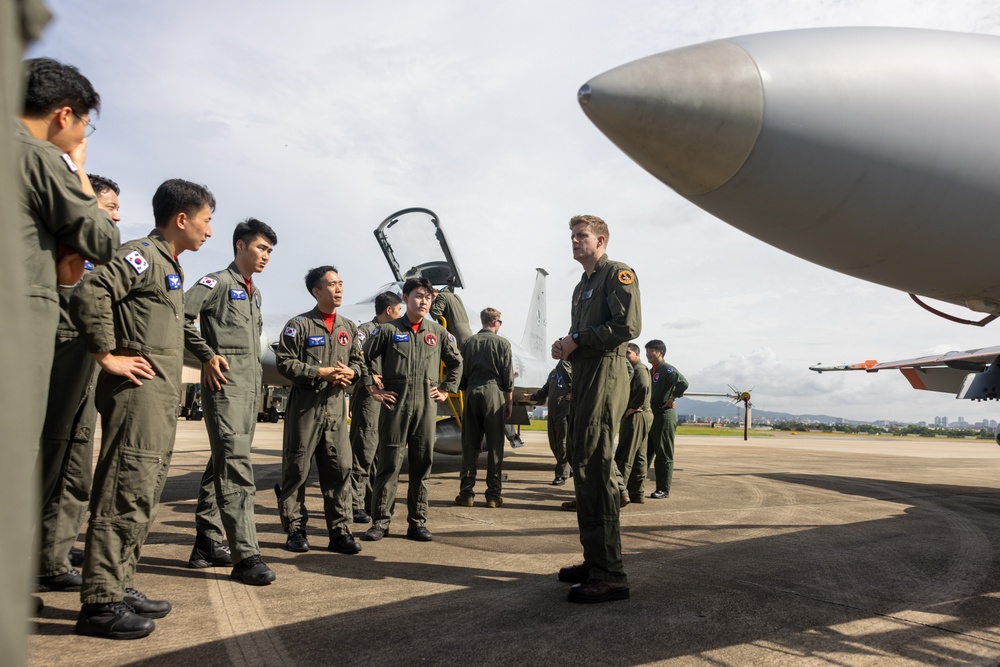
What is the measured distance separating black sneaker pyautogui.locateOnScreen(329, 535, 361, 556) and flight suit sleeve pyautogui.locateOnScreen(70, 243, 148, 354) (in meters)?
1.86

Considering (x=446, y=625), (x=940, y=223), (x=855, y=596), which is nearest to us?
(x=940, y=223)

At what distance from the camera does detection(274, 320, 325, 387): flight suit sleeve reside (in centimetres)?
384

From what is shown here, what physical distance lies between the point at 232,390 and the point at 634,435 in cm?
413

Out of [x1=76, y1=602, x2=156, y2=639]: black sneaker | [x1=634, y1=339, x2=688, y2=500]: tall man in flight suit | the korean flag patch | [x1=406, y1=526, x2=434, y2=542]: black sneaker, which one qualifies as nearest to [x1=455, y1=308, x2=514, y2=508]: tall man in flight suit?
[x1=406, y1=526, x2=434, y2=542]: black sneaker

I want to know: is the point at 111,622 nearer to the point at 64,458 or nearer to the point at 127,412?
the point at 127,412

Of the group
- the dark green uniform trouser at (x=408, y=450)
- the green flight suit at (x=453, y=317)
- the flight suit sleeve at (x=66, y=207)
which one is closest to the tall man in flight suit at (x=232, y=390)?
the dark green uniform trouser at (x=408, y=450)

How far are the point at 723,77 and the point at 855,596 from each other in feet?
8.61

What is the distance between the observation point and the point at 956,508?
21.1 ft

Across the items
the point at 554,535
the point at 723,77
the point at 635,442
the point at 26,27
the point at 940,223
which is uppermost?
the point at 723,77

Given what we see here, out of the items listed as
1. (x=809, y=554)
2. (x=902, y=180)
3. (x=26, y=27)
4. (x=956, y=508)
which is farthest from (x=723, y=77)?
(x=956, y=508)

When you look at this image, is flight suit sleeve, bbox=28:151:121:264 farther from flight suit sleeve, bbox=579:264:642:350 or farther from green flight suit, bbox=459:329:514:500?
green flight suit, bbox=459:329:514:500

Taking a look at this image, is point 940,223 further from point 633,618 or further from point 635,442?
point 635,442

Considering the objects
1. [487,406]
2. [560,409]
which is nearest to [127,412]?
[487,406]

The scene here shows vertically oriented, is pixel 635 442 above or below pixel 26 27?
below
